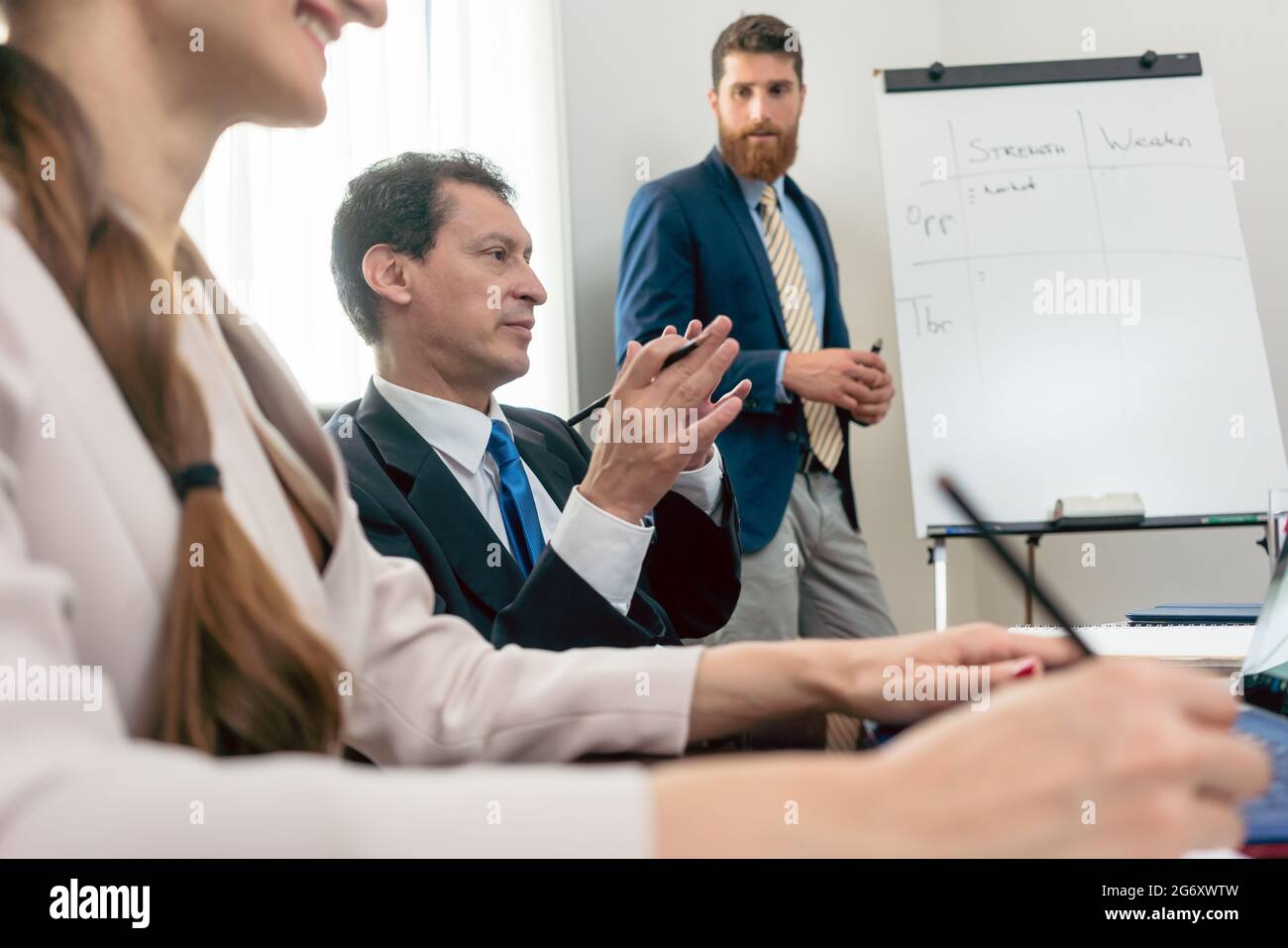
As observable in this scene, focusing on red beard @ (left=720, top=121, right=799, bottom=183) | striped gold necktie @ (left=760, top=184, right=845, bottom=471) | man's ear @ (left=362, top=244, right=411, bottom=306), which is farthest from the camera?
red beard @ (left=720, top=121, right=799, bottom=183)

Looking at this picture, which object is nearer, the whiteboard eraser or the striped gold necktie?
the whiteboard eraser

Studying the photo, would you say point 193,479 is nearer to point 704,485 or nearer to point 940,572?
point 704,485

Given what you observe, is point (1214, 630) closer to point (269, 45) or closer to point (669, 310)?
point (269, 45)

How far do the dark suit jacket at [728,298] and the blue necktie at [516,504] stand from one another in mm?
1030

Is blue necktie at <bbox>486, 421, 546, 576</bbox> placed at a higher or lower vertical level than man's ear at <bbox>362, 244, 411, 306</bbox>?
lower

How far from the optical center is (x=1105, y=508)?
2.38 m

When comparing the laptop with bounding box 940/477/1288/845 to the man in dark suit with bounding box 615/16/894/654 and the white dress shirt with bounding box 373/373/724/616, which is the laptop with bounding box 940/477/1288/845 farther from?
the man in dark suit with bounding box 615/16/894/654

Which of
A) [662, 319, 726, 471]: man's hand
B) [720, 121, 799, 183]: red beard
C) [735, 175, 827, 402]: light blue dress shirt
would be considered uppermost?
[720, 121, 799, 183]: red beard

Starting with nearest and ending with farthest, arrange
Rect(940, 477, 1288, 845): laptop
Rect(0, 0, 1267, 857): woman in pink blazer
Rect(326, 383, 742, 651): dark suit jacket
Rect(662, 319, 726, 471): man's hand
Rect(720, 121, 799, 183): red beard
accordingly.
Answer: Rect(0, 0, 1267, 857): woman in pink blazer → Rect(940, 477, 1288, 845): laptop → Rect(326, 383, 742, 651): dark suit jacket → Rect(662, 319, 726, 471): man's hand → Rect(720, 121, 799, 183): red beard

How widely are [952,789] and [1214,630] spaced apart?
1.13m

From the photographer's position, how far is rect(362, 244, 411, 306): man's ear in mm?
1615

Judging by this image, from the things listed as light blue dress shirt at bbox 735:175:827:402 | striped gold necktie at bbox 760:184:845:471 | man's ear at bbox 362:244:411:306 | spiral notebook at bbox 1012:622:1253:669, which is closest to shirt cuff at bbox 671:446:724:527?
spiral notebook at bbox 1012:622:1253:669

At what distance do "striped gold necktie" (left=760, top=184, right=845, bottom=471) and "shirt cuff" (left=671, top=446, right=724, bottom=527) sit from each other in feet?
3.90

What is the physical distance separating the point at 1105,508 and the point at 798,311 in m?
0.79
